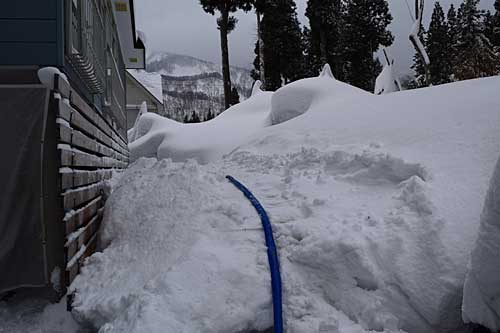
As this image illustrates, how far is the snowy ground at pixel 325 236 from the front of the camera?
183 centimetres

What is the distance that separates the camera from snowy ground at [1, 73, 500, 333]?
6.02 ft

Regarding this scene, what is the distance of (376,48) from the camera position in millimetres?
23453

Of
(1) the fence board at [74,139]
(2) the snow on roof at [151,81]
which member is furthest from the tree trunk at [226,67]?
(1) the fence board at [74,139]

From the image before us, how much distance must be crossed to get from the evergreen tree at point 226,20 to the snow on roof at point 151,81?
1008 centimetres

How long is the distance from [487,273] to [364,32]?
2426cm

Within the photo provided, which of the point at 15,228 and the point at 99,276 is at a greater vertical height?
the point at 15,228

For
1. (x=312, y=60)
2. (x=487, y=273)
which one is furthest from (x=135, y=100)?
(x=487, y=273)

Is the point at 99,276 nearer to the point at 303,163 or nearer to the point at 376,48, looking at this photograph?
the point at 303,163

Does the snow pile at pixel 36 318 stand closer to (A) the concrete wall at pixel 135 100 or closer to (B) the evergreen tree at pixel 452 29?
(A) the concrete wall at pixel 135 100

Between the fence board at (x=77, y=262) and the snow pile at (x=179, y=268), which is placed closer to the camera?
the snow pile at (x=179, y=268)

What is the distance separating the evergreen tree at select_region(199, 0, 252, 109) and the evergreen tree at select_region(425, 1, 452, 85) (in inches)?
753

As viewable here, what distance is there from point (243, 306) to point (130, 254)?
43.3 inches

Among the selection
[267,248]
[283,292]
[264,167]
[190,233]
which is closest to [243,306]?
[283,292]

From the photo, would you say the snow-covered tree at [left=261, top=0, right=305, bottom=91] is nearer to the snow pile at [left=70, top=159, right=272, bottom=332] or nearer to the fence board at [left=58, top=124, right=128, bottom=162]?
the fence board at [left=58, top=124, right=128, bottom=162]
